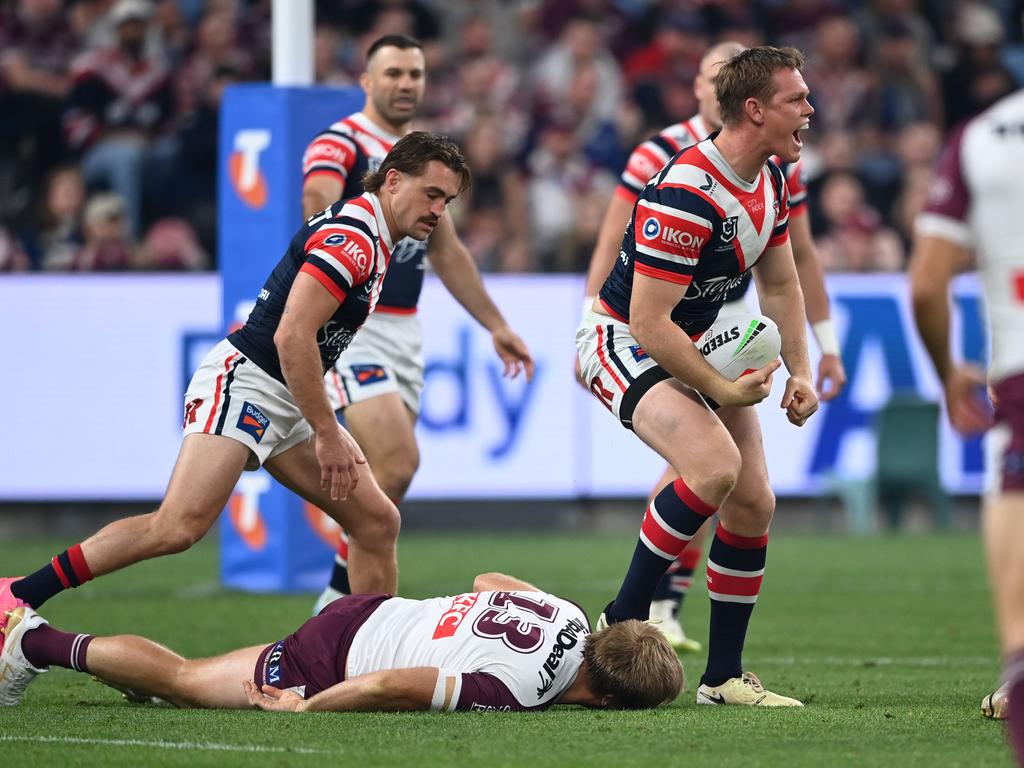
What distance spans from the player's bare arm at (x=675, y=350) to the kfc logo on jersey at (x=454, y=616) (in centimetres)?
103

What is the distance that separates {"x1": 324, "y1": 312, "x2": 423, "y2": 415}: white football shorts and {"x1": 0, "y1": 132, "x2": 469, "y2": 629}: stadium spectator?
156 centimetres

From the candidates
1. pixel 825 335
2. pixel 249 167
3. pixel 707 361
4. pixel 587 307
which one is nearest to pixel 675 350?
pixel 707 361

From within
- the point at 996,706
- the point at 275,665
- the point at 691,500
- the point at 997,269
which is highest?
the point at 997,269

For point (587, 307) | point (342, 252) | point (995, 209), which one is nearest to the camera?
point (995, 209)

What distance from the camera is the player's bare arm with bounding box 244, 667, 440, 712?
5.42 m

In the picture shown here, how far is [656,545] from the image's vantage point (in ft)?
19.5

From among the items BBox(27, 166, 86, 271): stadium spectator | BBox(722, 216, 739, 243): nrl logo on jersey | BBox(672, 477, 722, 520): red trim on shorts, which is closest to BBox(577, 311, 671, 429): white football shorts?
BBox(672, 477, 722, 520): red trim on shorts

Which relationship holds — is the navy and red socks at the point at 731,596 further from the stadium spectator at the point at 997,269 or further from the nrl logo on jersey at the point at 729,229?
the stadium spectator at the point at 997,269

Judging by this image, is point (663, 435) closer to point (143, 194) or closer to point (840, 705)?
point (840, 705)

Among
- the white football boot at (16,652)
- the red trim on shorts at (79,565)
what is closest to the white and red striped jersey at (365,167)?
the red trim on shorts at (79,565)

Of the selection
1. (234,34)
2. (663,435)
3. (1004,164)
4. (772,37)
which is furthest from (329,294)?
(772,37)

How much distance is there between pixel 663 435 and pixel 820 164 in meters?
10.6

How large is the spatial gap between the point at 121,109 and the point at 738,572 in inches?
399

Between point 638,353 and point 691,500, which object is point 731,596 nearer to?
point 691,500
